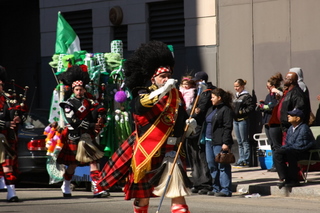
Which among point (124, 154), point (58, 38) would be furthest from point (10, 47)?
point (124, 154)

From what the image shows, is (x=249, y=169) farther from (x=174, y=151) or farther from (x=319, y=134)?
(x=174, y=151)

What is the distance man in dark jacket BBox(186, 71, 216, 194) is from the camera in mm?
12344

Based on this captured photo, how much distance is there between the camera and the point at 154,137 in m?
7.43

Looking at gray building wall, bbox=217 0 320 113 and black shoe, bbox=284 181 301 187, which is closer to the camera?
black shoe, bbox=284 181 301 187

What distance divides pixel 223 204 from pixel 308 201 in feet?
4.73

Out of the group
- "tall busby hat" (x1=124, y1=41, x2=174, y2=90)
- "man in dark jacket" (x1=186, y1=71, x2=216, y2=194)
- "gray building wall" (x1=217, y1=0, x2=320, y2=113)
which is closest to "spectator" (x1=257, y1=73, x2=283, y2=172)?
"gray building wall" (x1=217, y1=0, x2=320, y2=113)

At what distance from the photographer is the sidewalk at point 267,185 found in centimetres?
1149

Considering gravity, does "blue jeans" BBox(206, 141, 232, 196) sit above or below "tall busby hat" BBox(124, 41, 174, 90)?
below

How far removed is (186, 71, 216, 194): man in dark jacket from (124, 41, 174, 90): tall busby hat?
4.57 metres

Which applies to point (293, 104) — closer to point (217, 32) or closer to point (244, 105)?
point (244, 105)

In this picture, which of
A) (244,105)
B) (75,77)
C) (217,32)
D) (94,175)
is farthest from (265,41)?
(94,175)

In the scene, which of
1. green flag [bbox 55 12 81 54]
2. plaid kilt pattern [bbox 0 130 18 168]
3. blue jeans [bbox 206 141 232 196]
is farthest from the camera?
green flag [bbox 55 12 81 54]

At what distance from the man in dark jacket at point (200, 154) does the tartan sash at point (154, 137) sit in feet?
15.9

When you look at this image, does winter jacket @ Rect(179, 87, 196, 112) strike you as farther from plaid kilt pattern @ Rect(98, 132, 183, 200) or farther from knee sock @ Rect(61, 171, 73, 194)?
plaid kilt pattern @ Rect(98, 132, 183, 200)
